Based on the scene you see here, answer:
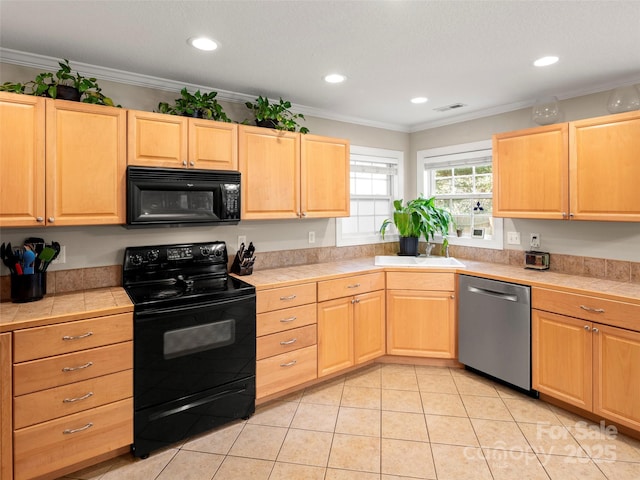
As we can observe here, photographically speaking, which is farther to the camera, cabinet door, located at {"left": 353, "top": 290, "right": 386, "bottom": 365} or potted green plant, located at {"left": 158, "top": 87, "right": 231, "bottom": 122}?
cabinet door, located at {"left": 353, "top": 290, "right": 386, "bottom": 365}

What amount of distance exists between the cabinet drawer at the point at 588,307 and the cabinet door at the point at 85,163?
9.75 feet

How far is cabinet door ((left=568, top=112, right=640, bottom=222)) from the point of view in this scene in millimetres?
2549

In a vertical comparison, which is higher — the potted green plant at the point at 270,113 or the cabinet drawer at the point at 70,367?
the potted green plant at the point at 270,113

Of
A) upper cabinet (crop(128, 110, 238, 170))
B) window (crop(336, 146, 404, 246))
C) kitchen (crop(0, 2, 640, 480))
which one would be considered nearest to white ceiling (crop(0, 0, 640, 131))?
kitchen (crop(0, 2, 640, 480))

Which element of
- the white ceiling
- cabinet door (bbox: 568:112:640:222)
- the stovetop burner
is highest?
the white ceiling

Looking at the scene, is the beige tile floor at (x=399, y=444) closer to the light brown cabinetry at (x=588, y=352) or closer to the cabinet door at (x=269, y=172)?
the light brown cabinetry at (x=588, y=352)

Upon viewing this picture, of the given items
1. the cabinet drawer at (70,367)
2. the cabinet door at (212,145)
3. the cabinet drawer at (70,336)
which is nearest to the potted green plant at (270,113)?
the cabinet door at (212,145)

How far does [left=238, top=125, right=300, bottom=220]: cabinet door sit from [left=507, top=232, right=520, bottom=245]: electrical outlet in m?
2.03

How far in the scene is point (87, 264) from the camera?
2594 millimetres

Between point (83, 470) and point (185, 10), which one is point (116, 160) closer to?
point (185, 10)

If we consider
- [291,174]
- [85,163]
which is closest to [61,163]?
[85,163]

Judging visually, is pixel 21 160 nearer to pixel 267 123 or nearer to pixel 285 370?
pixel 267 123

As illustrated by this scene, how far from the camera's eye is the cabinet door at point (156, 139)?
245 centimetres

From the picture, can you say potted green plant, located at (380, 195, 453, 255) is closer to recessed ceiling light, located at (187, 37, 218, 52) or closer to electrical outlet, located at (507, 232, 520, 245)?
electrical outlet, located at (507, 232, 520, 245)
